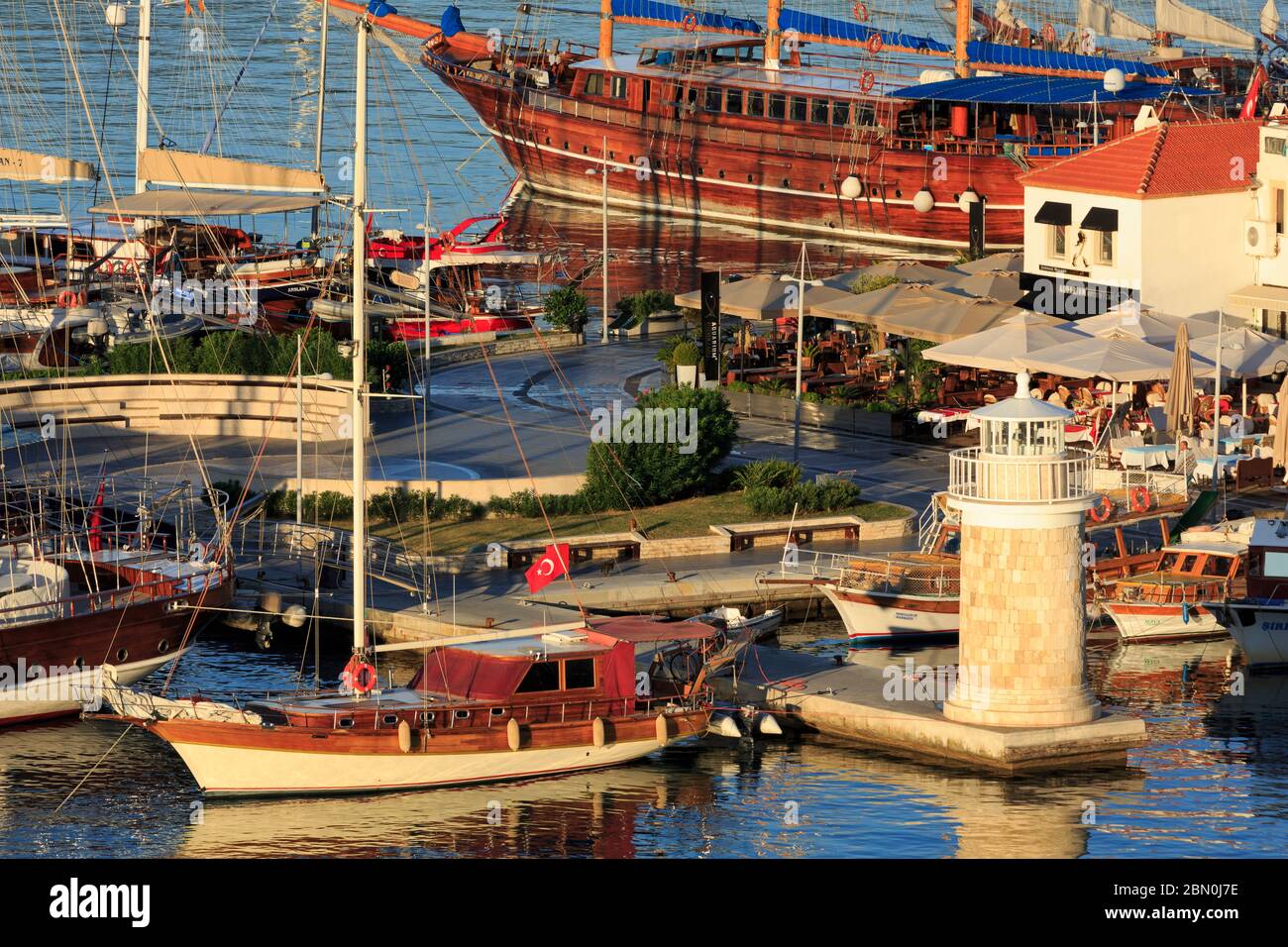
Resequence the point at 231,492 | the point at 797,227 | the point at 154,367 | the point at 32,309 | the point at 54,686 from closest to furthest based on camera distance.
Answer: the point at 54,686
the point at 231,492
the point at 154,367
the point at 32,309
the point at 797,227

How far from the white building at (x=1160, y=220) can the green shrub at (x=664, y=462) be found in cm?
1625

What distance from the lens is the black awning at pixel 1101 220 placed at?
69.2 metres

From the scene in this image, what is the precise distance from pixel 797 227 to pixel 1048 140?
44.1 ft

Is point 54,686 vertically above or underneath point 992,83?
underneath

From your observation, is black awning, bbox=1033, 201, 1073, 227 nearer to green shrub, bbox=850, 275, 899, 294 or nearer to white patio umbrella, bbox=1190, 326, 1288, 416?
green shrub, bbox=850, 275, 899, 294

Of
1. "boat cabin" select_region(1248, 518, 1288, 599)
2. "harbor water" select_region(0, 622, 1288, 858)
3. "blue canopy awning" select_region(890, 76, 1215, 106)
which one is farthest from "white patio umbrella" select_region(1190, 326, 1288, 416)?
"blue canopy awning" select_region(890, 76, 1215, 106)

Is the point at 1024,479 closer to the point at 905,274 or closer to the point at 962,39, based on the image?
the point at 905,274

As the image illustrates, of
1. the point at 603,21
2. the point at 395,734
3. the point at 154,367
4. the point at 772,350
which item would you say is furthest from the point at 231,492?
the point at 603,21

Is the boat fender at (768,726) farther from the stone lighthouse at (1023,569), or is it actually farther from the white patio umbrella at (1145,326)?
the white patio umbrella at (1145,326)

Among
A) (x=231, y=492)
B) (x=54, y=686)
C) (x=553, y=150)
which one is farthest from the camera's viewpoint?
(x=553, y=150)

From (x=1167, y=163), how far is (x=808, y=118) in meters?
39.7

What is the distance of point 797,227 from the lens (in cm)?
11112

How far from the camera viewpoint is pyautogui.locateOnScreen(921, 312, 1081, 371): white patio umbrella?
60.3 meters
